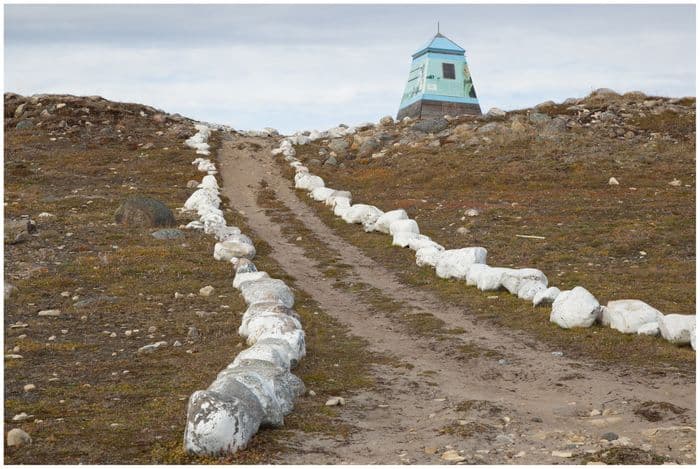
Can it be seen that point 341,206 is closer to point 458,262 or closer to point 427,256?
point 427,256

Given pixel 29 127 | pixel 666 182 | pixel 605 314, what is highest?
pixel 29 127

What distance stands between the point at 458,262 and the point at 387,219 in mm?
7850

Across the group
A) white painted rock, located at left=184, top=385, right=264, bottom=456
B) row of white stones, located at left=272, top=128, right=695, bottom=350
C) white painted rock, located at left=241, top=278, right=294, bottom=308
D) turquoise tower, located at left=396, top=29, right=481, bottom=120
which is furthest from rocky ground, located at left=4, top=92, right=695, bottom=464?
turquoise tower, located at left=396, top=29, right=481, bottom=120

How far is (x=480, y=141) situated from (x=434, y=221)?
2180 cm

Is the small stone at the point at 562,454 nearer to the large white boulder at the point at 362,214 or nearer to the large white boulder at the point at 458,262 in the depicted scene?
the large white boulder at the point at 458,262

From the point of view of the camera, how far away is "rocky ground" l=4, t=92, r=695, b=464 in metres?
10.2

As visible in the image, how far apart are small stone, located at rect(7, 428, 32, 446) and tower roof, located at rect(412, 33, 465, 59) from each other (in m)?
55.6

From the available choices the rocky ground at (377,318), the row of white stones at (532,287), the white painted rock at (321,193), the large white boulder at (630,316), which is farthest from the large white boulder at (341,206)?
the large white boulder at (630,316)

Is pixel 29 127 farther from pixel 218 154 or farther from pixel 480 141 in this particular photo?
pixel 480 141

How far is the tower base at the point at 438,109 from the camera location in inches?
2441

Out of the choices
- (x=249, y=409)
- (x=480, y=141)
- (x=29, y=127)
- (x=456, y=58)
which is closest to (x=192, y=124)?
(x=29, y=127)

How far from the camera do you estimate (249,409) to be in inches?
385

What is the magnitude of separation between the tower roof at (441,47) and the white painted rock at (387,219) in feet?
116

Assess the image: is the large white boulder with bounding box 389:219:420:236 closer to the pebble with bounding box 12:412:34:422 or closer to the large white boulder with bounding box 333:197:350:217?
the large white boulder with bounding box 333:197:350:217
